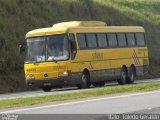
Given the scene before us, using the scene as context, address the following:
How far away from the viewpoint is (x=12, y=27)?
134 feet

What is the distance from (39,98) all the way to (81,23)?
11.3 metres

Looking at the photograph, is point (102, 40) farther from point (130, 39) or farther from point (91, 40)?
point (130, 39)

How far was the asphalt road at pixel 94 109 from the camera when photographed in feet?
53.4

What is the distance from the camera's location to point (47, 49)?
3077 centimetres

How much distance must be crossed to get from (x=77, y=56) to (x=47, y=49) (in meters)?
1.65

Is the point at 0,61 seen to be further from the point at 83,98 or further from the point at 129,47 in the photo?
the point at 83,98

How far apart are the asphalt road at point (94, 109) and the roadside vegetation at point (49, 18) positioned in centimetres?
1390

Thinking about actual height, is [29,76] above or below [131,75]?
above

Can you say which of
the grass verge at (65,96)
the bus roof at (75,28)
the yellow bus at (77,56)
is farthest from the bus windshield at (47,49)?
the grass verge at (65,96)

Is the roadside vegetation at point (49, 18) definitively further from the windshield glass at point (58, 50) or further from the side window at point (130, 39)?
the side window at point (130, 39)

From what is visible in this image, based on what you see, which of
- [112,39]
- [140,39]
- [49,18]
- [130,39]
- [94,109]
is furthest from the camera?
[49,18]

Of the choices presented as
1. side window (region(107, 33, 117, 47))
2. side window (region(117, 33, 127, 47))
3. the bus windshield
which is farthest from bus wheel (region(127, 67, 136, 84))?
the bus windshield

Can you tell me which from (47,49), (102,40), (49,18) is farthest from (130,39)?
(49,18)

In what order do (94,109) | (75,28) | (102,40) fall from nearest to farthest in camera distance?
(94,109) → (75,28) → (102,40)
